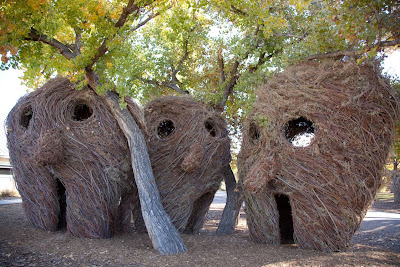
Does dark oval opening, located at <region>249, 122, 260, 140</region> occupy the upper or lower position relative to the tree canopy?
lower

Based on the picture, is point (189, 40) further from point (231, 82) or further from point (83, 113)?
point (83, 113)

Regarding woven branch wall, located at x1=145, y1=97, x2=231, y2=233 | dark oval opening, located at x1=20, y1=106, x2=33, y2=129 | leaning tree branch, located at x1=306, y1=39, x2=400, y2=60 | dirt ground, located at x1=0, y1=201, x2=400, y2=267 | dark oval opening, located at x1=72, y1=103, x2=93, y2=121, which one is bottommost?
dirt ground, located at x1=0, y1=201, x2=400, y2=267

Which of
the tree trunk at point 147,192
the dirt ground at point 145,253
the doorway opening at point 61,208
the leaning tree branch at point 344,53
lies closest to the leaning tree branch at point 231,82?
the leaning tree branch at point 344,53

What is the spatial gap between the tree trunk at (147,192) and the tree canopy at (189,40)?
2.03ft

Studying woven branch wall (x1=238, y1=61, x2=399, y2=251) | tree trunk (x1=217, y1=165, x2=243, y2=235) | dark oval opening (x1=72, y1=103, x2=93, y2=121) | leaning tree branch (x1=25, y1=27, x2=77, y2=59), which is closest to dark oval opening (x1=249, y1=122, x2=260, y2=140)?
woven branch wall (x1=238, y1=61, x2=399, y2=251)

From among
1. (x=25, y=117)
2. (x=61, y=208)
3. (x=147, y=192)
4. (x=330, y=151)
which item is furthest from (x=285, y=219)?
(x=25, y=117)

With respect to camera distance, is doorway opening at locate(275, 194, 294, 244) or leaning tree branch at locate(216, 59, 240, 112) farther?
leaning tree branch at locate(216, 59, 240, 112)

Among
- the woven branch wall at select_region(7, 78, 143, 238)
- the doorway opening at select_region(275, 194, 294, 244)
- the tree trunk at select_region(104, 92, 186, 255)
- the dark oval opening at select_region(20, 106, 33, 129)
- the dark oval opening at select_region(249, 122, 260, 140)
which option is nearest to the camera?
the tree trunk at select_region(104, 92, 186, 255)

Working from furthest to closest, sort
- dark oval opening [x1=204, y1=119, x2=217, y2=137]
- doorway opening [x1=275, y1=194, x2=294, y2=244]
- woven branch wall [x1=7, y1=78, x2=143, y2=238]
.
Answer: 1. dark oval opening [x1=204, y1=119, x2=217, y2=137]
2. doorway opening [x1=275, y1=194, x2=294, y2=244]
3. woven branch wall [x1=7, y1=78, x2=143, y2=238]

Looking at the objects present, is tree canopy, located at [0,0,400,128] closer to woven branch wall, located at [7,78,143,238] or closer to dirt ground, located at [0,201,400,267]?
woven branch wall, located at [7,78,143,238]

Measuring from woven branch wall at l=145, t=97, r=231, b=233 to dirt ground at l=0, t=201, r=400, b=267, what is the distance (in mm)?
886

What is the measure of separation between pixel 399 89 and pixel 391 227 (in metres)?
4.98

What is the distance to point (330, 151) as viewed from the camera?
5.75 metres

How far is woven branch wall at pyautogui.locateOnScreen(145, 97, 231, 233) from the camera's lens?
723 cm
